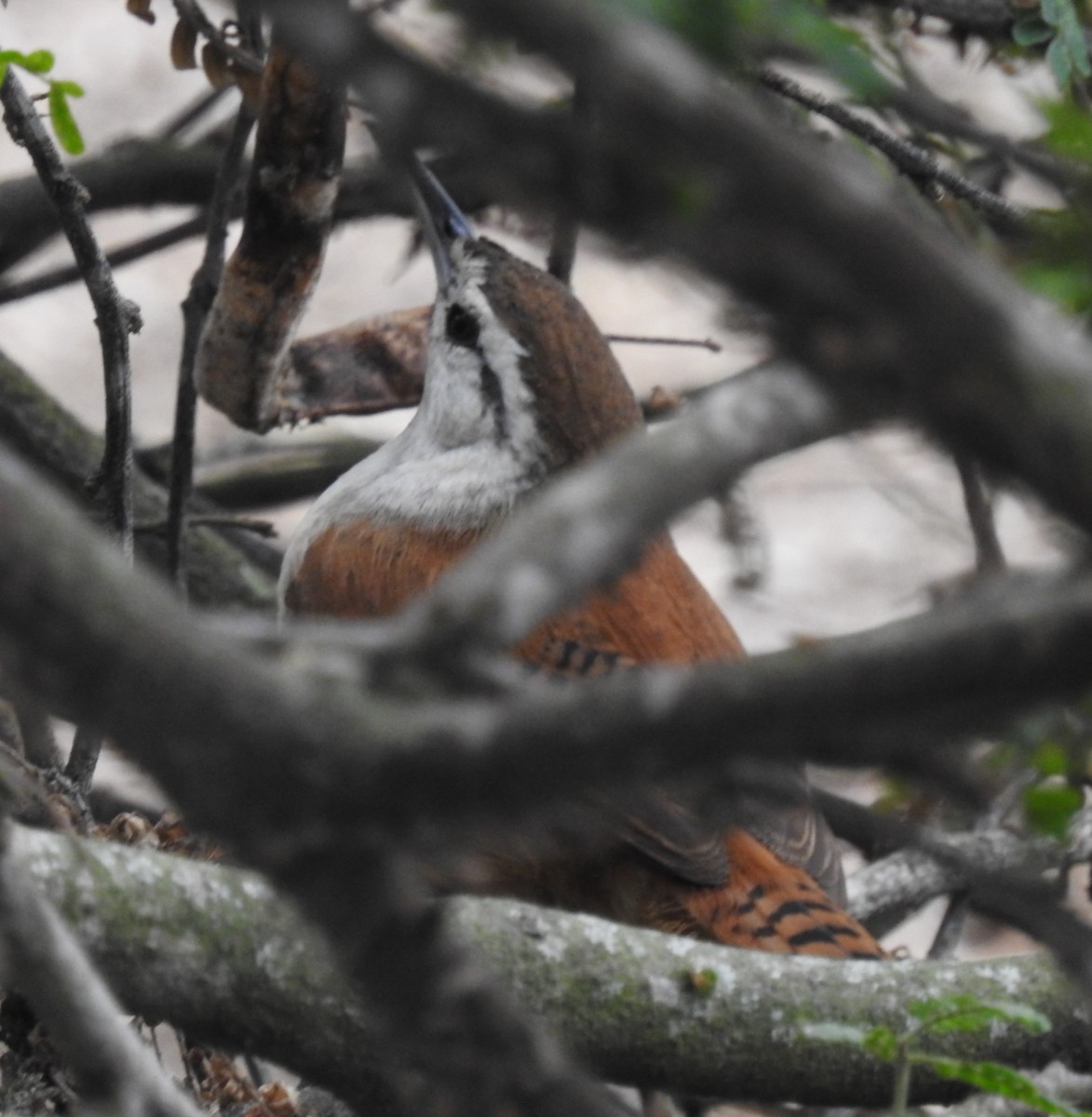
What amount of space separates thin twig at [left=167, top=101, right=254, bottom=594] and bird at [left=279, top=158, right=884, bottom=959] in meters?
0.36

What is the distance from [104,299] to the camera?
3.29 meters

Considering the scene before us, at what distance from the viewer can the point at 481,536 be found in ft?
13.8

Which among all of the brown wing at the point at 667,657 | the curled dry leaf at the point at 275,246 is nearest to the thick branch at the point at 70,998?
the brown wing at the point at 667,657

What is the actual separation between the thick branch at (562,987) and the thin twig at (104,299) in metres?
1.03

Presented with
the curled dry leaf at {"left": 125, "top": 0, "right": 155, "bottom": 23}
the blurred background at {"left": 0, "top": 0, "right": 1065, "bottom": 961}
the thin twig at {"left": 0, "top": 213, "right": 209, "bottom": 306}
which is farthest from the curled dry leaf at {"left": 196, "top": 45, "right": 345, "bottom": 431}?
the blurred background at {"left": 0, "top": 0, "right": 1065, "bottom": 961}

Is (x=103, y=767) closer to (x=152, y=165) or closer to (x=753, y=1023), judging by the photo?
(x=152, y=165)

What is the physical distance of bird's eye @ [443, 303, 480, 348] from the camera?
175 inches

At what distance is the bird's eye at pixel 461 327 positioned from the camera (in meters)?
4.45

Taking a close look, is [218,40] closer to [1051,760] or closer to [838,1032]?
[1051,760]

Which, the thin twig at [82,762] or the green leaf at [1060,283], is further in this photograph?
the thin twig at [82,762]

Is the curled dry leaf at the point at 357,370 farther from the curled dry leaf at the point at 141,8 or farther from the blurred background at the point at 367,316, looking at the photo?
the blurred background at the point at 367,316

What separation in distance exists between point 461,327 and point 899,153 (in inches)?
49.9

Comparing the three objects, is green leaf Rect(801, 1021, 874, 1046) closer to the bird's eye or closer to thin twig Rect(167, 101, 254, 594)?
thin twig Rect(167, 101, 254, 594)

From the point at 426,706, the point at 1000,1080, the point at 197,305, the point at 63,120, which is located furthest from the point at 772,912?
the point at 426,706
